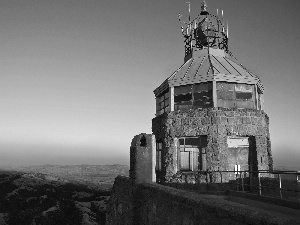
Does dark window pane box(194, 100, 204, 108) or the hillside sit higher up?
dark window pane box(194, 100, 204, 108)

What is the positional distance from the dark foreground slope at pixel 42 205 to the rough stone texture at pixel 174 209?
52.6 ft

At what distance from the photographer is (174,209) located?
522 centimetres

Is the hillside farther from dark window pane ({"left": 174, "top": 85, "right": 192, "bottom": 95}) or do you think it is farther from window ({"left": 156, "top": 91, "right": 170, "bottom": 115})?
dark window pane ({"left": 174, "top": 85, "right": 192, "bottom": 95})

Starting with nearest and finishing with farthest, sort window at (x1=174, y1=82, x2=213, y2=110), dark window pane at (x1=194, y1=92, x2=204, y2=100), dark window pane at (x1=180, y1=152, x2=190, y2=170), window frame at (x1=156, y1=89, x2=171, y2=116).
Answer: window at (x1=174, y1=82, x2=213, y2=110) → dark window pane at (x1=194, y1=92, x2=204, y2=100) → dark window pane at (x1=180, y1=152, x2=190, y2=170) → window frame at (x1=156, y1=89, x2=171, y2=116)

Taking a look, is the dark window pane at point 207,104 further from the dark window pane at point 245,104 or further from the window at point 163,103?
the window at point 163,103

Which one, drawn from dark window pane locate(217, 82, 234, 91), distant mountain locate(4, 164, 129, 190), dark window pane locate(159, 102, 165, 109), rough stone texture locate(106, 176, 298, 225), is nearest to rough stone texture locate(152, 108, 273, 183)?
dark window pane locate(217, 82, 234, 91)

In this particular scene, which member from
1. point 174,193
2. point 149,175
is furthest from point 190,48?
point 174,193

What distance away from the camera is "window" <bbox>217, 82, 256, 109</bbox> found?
16.3 meters

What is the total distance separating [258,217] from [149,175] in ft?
15.4

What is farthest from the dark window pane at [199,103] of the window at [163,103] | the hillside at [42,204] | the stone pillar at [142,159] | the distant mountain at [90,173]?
the distant mountain at [90,173]

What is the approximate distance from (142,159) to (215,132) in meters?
8.60

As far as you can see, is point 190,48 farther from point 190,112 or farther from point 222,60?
point 190,112

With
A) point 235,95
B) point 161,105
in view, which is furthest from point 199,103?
point 161,105

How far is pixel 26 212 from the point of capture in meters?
25.0
